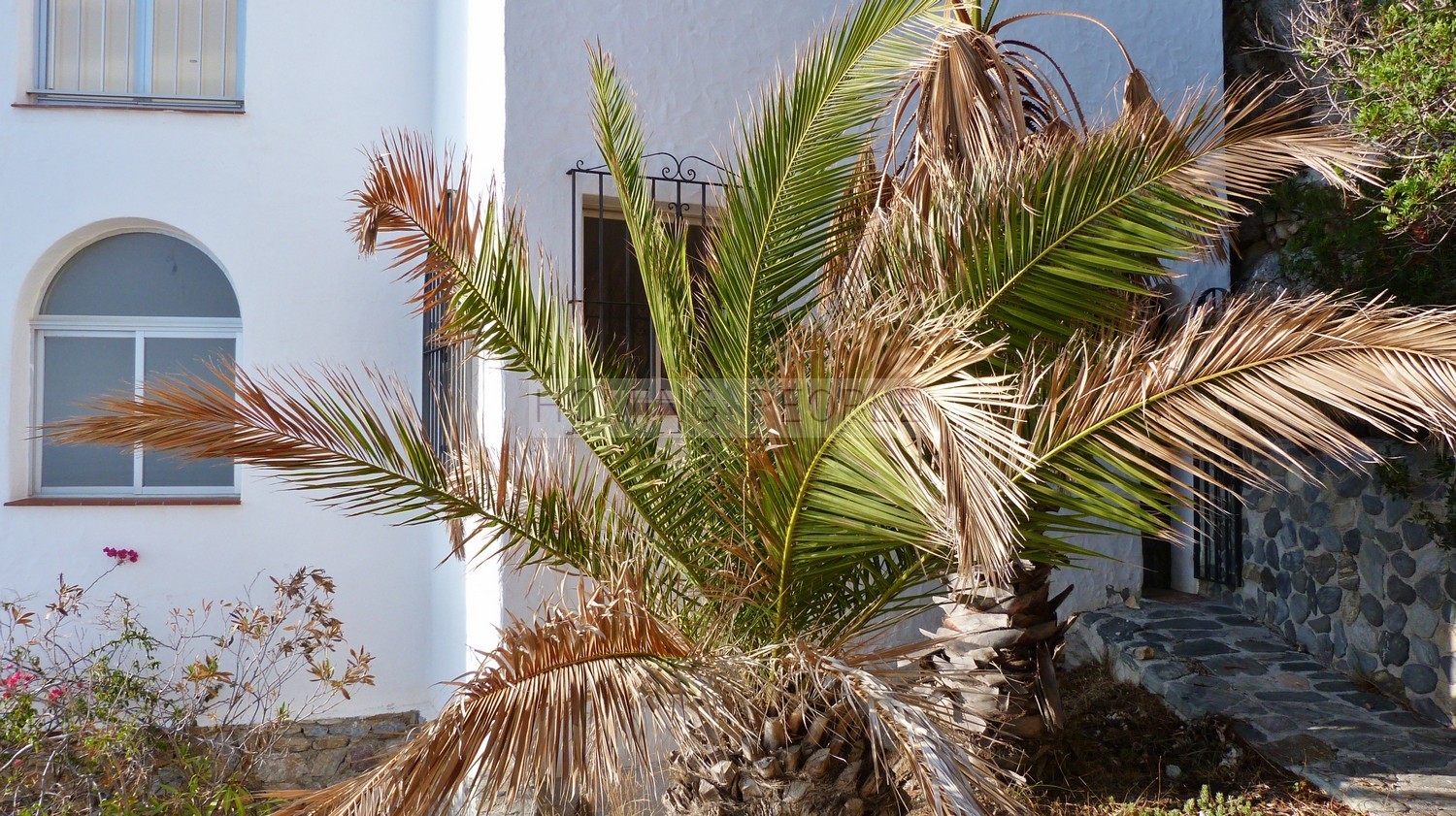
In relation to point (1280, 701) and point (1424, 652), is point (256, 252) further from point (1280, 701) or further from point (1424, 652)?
point (1424, 652)

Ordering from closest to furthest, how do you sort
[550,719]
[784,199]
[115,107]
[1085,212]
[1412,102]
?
[550,719], [1085,212], [784,199], [1412,102], [115,107]

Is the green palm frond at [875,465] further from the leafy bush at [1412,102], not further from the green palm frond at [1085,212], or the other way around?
the leafy bush at [1412,102]

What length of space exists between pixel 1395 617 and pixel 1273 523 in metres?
1.13

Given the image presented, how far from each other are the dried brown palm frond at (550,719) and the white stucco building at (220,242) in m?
2.96

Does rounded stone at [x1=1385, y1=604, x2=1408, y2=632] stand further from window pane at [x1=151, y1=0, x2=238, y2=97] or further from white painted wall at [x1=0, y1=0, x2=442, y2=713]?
window pane at [x1=151, y1=0, x2=238, y2=97]

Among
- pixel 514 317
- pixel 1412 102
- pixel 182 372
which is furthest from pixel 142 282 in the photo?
pixel 1412 102

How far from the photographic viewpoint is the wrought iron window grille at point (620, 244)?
4832 millimetres

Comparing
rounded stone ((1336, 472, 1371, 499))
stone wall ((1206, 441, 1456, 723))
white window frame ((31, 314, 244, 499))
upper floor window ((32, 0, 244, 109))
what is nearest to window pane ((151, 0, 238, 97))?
upper floor window ((32, 0, 244, 109))

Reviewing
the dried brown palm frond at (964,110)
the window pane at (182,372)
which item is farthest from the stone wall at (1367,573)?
the window pane at (182,372)

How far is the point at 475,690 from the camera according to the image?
2400 mm

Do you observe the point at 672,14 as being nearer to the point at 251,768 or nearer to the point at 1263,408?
the point at 1263,408

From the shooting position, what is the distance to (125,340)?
234 inches

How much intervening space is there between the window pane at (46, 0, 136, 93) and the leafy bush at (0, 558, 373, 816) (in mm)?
2833

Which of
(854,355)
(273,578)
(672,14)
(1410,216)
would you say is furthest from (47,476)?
(1410,216)
